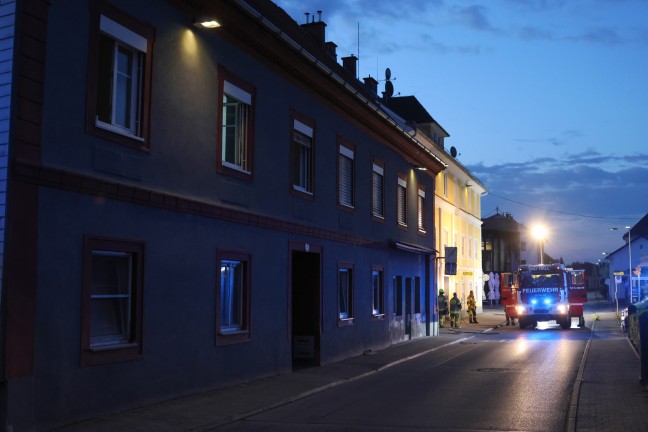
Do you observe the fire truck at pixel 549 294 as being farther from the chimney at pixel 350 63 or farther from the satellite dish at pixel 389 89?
the satellite dish at pixel 389 89

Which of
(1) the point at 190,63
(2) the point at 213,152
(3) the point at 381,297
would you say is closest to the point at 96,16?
(1) the point at 190,63

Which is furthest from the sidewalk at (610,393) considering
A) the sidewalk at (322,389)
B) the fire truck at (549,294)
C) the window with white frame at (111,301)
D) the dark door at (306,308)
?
the fire truck at (549,294)

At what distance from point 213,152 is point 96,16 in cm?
397

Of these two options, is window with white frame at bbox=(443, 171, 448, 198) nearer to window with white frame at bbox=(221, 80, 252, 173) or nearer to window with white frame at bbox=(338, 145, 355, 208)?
window with white frame at bbox=(338, 145, 355, 208)

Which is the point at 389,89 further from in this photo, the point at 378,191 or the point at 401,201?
the point at 378,191

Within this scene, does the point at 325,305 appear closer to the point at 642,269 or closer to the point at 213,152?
the point at 213,152

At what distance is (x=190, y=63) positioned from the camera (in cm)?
1329

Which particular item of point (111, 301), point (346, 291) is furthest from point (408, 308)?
point (111, 301)

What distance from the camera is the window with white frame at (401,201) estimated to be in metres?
26.7

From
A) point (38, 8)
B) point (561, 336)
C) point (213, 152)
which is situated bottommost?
point (561, 336)

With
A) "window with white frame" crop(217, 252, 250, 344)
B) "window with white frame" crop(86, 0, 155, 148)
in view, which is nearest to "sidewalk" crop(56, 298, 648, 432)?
"window with white frame" crop(217, 252, 250, 344)

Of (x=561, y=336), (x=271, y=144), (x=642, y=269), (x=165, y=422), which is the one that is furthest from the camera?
(x=642, y=269)

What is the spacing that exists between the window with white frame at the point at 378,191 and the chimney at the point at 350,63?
43.8ft

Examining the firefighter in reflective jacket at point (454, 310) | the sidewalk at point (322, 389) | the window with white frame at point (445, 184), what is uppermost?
Answer: the window with white frame at point (445, 184)
